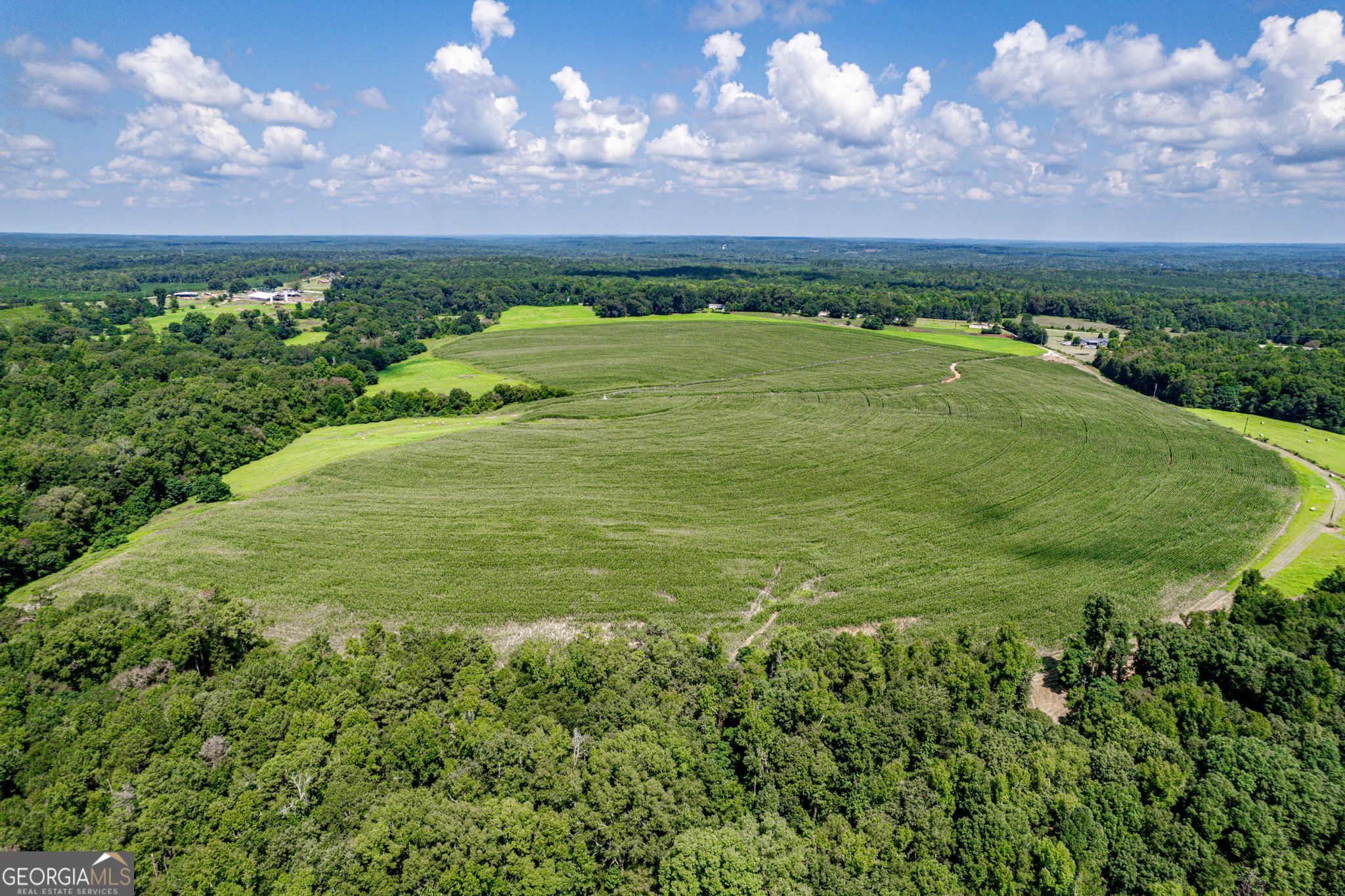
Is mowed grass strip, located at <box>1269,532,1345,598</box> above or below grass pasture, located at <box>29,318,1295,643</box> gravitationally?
below

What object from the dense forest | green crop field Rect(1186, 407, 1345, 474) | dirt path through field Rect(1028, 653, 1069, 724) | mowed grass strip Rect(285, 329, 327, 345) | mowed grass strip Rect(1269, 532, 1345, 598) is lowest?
dirt path through field Rect(1028, 653, 1069, 724)

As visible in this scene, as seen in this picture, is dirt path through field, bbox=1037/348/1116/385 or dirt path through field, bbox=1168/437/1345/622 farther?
dirt path through field, bbox=1037/348/1116/385

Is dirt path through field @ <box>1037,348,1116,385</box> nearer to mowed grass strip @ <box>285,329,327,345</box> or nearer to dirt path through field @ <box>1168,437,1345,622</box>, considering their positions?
dirt path through field @ <box>1168,437,1345,622</box>

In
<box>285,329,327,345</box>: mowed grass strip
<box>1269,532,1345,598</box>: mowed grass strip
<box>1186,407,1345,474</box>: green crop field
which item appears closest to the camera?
<box>1269,532,1345,598</box>: mowed grass strip

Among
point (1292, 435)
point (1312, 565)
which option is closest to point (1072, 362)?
point (1292, 435)

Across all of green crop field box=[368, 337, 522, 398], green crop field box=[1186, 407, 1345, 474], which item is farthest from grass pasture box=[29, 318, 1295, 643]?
green crop field box=[368, 337, 522, 398]

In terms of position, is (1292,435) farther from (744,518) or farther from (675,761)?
(675,761)

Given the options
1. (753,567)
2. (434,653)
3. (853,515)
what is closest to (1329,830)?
(753,567)
